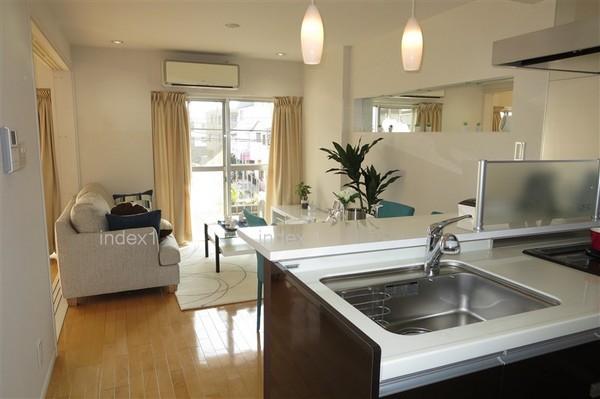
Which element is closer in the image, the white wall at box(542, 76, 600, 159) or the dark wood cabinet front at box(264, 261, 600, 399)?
the dark wood cabinet front at box(264, 261, 600, 399)

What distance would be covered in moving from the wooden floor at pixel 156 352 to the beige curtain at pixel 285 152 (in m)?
2.91

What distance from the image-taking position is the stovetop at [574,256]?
1.70 meters

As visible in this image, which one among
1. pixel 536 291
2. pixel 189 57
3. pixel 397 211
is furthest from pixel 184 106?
pixel 536 291

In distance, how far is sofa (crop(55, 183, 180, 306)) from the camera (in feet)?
11.6

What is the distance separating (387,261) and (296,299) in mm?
497

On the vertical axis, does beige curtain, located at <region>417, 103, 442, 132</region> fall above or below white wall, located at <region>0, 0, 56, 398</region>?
above

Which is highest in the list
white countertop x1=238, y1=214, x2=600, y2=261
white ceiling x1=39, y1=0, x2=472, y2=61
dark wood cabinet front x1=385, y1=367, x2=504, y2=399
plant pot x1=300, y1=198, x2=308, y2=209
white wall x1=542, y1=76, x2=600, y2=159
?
white ceiling x1=39, y1=0, x2=472, y2=61

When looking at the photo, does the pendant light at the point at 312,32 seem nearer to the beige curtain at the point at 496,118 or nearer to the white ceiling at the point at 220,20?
the white ceiling at the point at 220,20

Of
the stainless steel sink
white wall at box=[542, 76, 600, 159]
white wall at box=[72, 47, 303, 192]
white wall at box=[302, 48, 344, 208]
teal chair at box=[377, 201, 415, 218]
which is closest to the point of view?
the stainless steel sink

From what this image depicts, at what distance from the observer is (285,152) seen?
6.32m

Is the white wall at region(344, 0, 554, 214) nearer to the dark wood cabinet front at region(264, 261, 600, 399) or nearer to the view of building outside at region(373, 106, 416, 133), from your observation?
the view of building outside at region(373, 106, 416, 133)

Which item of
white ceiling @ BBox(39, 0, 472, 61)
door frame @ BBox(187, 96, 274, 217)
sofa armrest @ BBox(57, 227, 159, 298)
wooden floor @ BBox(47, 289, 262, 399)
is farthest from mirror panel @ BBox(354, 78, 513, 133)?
sofa armrest @ BBox(57, 227, 159, 298)

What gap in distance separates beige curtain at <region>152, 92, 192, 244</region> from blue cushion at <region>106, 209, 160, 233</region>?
78.1 inches

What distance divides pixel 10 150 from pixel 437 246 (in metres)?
1.82
